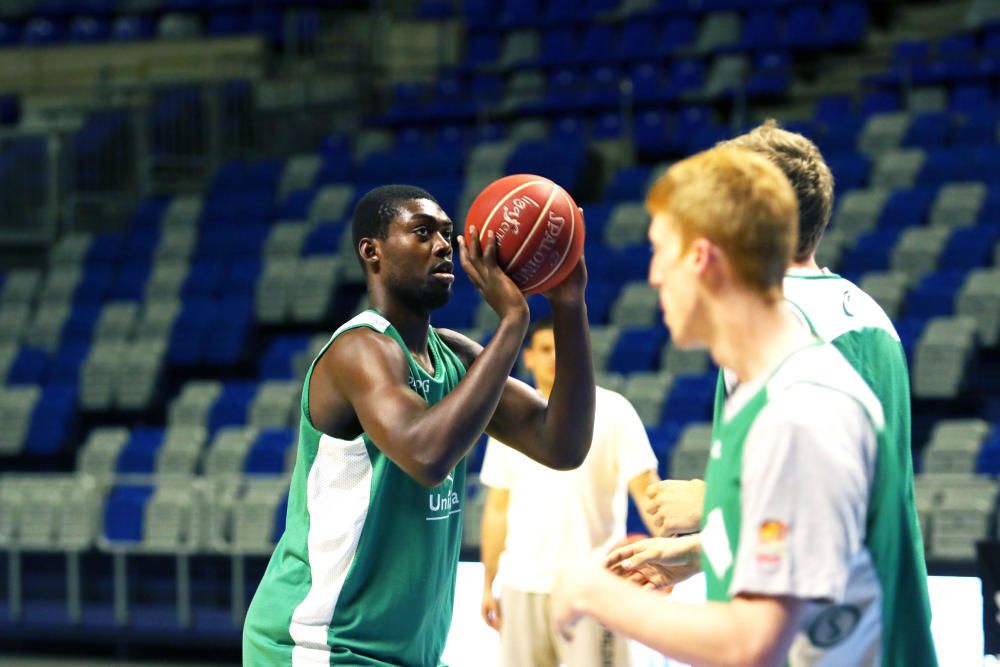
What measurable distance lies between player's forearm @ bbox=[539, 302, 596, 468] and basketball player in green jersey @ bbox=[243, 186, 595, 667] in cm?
2

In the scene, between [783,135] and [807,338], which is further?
[783,135]

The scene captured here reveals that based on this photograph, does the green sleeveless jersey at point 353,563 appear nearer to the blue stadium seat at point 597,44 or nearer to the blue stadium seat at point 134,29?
the blue stadium seat at point 597,44

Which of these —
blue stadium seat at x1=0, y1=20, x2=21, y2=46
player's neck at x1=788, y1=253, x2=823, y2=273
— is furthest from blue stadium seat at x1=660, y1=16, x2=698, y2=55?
player's neck at x1=788, y1=253, x2=823, y2=273

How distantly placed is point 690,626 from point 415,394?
3.90 ft

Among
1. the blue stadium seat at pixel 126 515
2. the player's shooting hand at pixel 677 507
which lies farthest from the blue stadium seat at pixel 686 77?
the player's shooting hand at pixel 677 507

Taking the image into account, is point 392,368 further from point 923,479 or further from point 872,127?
point 872,127

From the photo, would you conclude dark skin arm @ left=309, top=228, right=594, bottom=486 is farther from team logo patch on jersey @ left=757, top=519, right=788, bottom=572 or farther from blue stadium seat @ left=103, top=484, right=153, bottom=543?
blue stadium seat @ left=103, top=484, right=153, bottom=543

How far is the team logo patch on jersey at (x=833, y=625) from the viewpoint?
212 cm

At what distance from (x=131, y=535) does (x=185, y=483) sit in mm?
514

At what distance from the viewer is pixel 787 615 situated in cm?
203

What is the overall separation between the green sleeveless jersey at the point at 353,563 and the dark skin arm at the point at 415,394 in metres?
0.05

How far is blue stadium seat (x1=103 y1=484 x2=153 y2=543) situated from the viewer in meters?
10.4

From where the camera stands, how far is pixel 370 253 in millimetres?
3430

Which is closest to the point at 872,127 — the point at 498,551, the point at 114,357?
the point at 114,357
